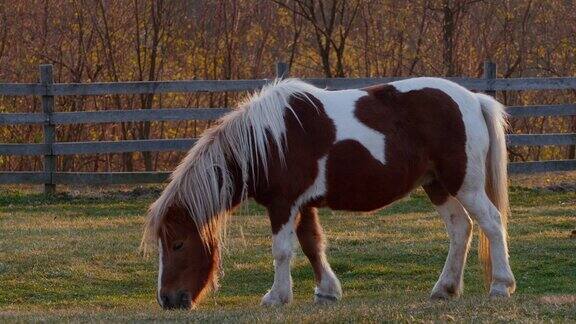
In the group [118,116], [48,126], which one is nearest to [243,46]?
[118,116]

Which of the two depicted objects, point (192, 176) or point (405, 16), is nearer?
point (192, 176)

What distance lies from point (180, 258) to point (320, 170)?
3.63ft

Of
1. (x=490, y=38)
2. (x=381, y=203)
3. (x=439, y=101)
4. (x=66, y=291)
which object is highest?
(x=490, y=38)

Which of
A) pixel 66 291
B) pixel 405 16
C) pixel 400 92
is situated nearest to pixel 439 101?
pixel 400 92

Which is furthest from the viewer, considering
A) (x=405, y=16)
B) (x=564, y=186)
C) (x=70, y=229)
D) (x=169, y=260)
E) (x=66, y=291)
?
(x=405, y=16)

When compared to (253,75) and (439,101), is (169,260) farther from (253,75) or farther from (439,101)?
(253,75)

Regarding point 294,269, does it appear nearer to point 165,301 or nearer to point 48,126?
point 165,301

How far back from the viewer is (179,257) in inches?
297

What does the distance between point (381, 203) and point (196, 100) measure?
12.5 metres

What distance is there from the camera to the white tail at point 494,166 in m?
8.02

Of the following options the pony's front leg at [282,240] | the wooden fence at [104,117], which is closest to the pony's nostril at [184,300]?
the pony's front leg at [282,240]

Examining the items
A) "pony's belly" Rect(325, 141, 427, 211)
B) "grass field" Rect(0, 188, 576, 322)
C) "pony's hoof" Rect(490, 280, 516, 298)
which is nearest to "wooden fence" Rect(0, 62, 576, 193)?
"grass field" Rect(0, 188, 576, 322)

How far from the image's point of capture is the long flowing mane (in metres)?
7.52

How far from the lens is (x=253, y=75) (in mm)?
20156
